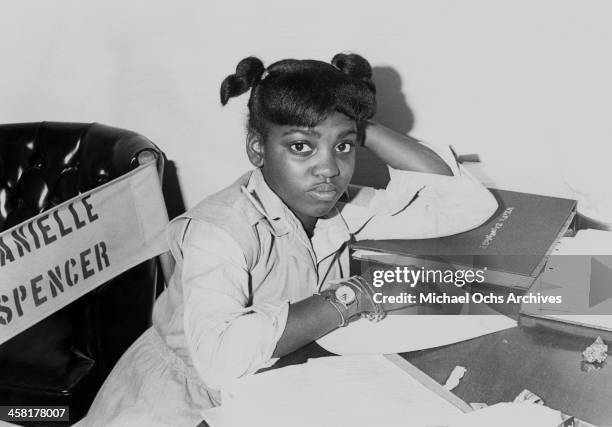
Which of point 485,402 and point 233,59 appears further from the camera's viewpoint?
point 233,59

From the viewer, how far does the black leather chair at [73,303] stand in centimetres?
144

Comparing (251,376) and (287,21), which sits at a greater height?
(287,21)

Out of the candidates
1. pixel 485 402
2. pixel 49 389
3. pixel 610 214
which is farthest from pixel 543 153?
pixel 49 389

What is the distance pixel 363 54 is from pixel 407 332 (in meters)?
0.74

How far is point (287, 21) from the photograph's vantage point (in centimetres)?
160

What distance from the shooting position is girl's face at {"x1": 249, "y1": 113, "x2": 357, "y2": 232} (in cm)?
109

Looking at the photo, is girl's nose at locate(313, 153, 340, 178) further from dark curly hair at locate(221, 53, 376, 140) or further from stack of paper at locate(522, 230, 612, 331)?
stack of paper at locate(522, 230, 612, 331)

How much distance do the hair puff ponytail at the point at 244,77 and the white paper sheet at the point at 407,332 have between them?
1.46 feet

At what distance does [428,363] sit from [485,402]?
0.11m

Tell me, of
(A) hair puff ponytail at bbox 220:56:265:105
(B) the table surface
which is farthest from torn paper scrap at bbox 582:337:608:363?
(A) hair puff ponytail at bbox 220:56:265:105

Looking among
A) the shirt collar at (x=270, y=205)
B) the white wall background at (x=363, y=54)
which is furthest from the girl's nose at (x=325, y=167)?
the white wall background at (x=363, y=54)

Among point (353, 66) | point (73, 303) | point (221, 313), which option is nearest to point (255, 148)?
point (353, 66)

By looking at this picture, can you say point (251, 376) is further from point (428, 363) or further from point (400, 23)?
point (400, 23)

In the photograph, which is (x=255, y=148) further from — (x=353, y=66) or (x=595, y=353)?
(x=595, y=353)
